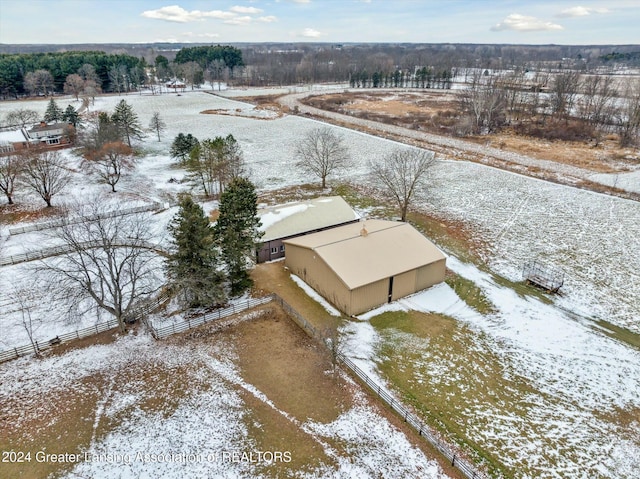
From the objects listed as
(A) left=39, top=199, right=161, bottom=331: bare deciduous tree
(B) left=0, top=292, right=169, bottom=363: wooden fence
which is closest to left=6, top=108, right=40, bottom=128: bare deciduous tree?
(A) left=39, top=199, right=161, bottom=331: bare deciduous tree

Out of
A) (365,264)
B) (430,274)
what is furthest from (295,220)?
(430,274)

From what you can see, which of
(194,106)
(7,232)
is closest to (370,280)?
(7,232)

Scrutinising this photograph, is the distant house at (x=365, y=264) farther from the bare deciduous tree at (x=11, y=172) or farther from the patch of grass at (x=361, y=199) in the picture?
the bare deciduous tree at (x=11, y=172)

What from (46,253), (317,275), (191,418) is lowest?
(191,418)

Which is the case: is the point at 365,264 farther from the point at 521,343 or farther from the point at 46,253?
the point at 46,253

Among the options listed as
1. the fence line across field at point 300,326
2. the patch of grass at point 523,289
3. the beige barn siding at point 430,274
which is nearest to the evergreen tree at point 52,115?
the fence line across field at point 300,326
